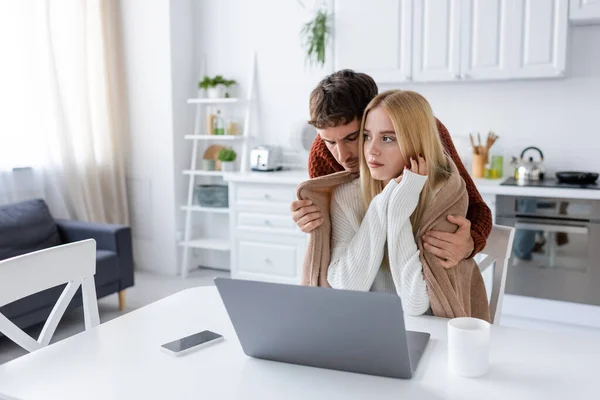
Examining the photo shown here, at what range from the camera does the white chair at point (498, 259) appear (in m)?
1.72

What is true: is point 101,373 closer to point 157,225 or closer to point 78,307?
point 78,307

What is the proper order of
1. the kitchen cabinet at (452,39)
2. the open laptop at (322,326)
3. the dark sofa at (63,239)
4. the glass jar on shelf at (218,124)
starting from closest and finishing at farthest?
the open laptop at (322,326), the kitchen cabinet at (452,39), the dark sofa at (63,239), the glass jar on shelf at (218,124)

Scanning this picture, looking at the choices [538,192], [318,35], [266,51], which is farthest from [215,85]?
[538,192]

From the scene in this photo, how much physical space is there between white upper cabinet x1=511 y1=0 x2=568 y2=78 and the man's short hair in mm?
2155

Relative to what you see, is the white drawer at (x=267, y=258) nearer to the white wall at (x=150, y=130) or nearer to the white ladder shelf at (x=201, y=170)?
the white ladder shelf at (x=201, y=170)

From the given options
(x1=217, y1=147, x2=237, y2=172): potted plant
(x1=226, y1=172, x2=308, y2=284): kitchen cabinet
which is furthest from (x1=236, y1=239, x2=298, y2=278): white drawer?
(x1=217, y1=147, x2=237, y2=172): potted plant

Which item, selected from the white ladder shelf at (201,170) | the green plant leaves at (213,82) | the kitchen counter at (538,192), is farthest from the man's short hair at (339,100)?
the green plant leaves at (213,82)

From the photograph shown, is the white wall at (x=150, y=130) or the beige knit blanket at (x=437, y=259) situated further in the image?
the white wall at (x=150, y=130)

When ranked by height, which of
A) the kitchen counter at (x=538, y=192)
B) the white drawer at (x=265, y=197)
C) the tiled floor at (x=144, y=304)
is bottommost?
the tiled floor at (x=144, y=304)

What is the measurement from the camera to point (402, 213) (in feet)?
4.66

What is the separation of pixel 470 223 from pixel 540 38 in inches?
89.0

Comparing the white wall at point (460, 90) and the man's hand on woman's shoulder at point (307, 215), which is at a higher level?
the white wall at point (460, 90)

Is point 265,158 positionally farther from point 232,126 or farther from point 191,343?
point 191,343

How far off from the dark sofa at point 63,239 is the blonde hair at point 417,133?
2.51 m
